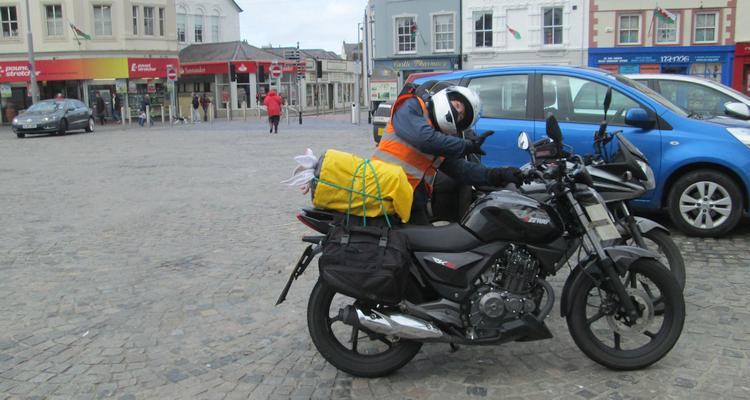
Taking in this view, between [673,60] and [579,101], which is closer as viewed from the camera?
[579,101]

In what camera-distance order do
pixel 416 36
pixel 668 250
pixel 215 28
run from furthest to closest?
1. pixel 215 28
2. pixel 416 36
3. pixel 668 250

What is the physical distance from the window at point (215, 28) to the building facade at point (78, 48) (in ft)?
41.0

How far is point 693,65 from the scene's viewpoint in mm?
34062

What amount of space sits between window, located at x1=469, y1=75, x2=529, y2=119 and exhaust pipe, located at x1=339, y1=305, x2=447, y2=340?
174 inches

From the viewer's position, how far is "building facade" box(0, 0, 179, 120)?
136ft

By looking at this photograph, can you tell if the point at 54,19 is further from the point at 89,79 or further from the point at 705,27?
the point at 705,27

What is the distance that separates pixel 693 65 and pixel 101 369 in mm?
34854

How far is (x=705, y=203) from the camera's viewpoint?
279 inches

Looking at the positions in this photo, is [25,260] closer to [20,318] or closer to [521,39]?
[20,318]

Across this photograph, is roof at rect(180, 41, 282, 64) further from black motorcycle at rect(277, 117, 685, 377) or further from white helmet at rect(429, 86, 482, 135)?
black motorcycle at rect(277, 117, 685, 377)

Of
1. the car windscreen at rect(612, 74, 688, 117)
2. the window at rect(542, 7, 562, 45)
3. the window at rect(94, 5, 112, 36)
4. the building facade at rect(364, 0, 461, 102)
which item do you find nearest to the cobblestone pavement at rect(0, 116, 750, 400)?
the car windscreen at rect(612, 74, 688, 117)

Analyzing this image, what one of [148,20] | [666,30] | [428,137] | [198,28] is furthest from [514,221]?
[198,28]

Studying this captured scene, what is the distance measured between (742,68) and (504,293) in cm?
3397

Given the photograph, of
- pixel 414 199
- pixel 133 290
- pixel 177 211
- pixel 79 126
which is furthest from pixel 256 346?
pixel 79 126
